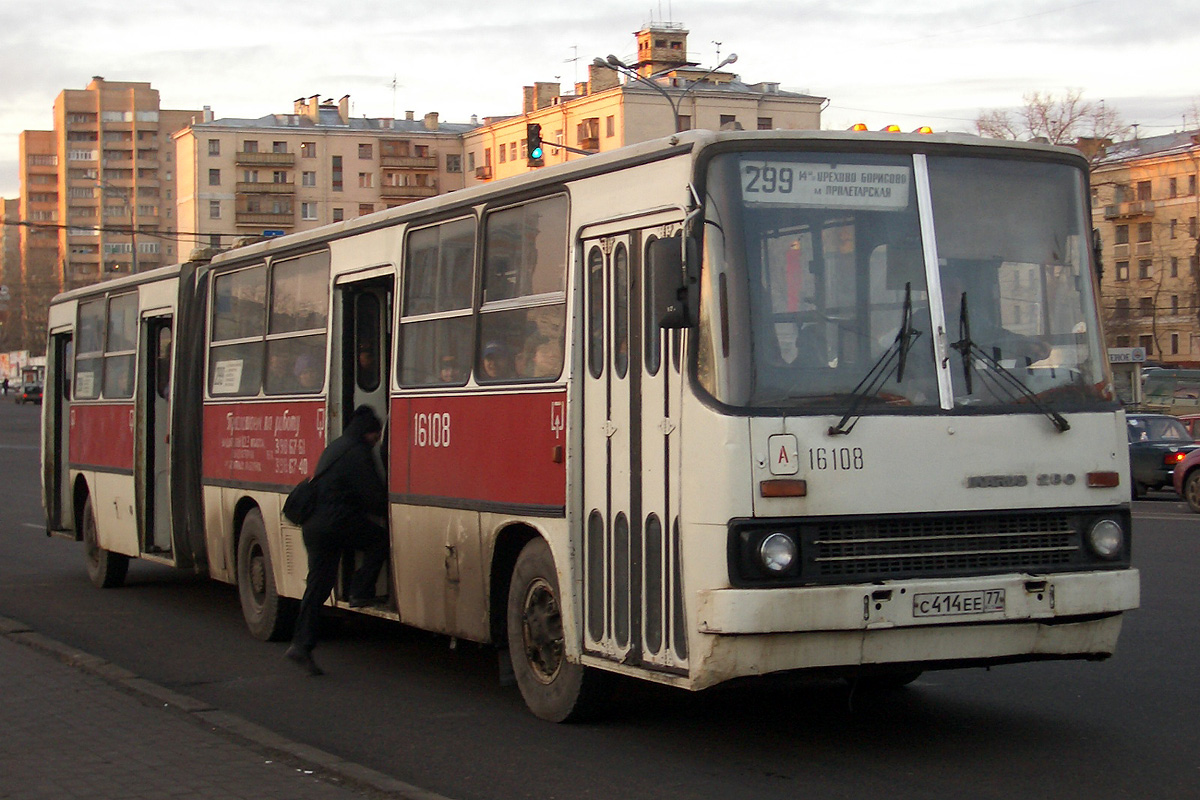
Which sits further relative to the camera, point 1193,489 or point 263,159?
point 263,159

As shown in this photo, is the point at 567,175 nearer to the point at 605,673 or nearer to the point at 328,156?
the point at 605,673

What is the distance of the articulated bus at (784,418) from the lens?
7.09 m

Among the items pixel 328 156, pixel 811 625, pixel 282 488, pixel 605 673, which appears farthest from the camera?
pixel 328 156

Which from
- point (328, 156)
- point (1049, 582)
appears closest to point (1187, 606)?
point (1049, 582)

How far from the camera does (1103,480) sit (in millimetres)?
7641

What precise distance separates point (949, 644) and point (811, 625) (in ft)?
2.39

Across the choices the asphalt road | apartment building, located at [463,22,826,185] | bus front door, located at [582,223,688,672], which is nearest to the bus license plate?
the asphalt road

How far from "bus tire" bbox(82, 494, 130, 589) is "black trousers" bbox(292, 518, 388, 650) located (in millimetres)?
5644

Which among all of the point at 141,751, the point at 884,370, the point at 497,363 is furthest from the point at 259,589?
the point at 884,370

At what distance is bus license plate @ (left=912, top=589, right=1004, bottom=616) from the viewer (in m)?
7.11

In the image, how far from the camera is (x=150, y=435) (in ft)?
48.6

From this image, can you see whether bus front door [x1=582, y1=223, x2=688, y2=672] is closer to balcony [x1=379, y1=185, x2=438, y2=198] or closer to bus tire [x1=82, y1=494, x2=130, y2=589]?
bus tire [x1=82, y1=494, x2=130, y2=589]

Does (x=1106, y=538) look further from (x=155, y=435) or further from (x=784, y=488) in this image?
(x=155, y=435)

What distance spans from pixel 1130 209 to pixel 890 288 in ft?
302
